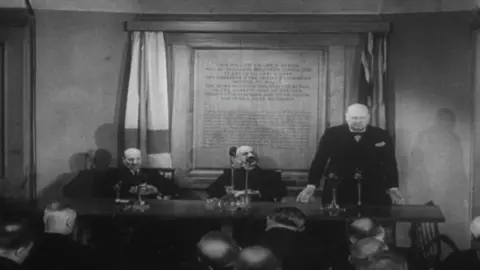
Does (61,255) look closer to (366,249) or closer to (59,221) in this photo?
(59,221)

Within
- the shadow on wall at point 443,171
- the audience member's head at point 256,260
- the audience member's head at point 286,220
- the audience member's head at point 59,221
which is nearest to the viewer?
the audience member's head at point 256,260

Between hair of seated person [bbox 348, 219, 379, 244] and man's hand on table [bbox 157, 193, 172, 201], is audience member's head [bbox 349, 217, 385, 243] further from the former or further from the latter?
man's hand on table [bbox 157, 193, 172, 201]

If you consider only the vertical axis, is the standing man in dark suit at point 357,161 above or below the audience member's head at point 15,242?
above

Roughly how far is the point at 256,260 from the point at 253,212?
1.49 meters

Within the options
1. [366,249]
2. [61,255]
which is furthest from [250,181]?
[61,255]

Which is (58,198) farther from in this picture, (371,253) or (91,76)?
(371,253)

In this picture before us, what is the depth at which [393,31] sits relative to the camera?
363 centimetres

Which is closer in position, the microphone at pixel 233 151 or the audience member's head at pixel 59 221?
the audience member's head at pixel 59 221

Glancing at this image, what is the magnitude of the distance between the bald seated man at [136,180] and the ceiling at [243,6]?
2.87 feet

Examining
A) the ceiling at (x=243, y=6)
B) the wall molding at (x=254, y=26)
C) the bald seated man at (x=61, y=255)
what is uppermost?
the ceiling at (x=243, y=6)

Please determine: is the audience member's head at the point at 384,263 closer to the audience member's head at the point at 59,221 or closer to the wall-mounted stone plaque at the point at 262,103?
the audience member's head at the point at 59,221

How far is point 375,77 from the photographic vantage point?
3719mm

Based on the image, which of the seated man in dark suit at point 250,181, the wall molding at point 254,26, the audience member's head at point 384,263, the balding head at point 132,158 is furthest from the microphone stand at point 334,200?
the audience member's head at point 384,263

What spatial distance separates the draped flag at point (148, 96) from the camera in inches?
147
